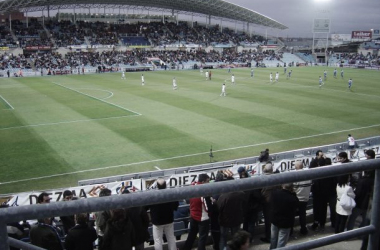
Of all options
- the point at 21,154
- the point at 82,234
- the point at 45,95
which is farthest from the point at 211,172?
the point at 45,95

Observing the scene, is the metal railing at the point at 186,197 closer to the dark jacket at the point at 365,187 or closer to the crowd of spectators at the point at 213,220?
the dark jacket at the point at 365,187

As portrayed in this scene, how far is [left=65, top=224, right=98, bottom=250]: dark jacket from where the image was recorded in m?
3.84

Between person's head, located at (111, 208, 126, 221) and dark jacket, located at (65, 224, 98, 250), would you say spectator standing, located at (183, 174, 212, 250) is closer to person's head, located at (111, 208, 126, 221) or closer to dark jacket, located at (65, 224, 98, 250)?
dark jacket, located at (65, 224, 98, 250)

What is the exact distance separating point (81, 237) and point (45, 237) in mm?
429

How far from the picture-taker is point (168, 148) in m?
21.7

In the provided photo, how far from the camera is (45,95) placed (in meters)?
41.0

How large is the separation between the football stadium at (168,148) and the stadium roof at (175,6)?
2.45 ft

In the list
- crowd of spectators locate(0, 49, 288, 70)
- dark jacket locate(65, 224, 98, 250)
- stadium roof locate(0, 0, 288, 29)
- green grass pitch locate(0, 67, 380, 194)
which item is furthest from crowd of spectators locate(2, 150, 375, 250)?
stadium roof locate(0, 0, 288, 29)

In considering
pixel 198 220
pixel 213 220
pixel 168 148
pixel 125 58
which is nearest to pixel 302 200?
pixel 213 220

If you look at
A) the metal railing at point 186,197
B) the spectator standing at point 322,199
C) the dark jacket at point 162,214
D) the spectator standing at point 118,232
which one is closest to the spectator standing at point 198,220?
the dark jacket at point 162,214

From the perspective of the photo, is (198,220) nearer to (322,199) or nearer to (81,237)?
(322,199)

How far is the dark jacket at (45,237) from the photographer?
353cm

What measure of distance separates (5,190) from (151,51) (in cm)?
7543

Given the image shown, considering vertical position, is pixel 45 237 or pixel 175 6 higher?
pixel 175 6
